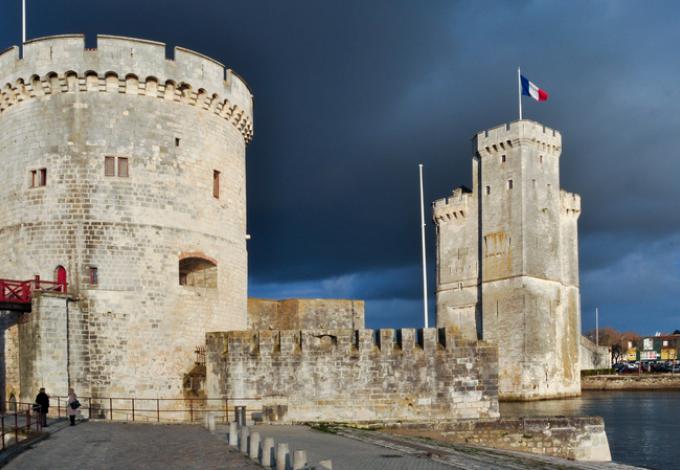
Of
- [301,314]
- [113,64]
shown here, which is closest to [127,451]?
[113,64]

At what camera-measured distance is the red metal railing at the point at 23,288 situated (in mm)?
20391

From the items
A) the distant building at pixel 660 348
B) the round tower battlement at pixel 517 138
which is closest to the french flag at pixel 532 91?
the round tower battlement at pixel 517 138

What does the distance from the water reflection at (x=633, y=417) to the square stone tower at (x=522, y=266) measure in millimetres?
2957

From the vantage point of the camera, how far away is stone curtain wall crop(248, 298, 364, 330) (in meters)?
28.9

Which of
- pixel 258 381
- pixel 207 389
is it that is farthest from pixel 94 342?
pixel 258 381

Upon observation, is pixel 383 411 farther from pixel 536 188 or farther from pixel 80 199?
pixel 536 188

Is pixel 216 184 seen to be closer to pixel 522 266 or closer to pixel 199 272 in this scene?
pixel 199 272

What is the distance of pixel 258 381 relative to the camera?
20312 millimetres

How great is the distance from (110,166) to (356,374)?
8.95 m

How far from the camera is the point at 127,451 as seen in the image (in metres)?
13.6

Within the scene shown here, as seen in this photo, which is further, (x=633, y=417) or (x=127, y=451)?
(x=633, y=417)

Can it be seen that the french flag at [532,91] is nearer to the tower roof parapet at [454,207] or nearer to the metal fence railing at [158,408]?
the tower roof parapet at [454,207]

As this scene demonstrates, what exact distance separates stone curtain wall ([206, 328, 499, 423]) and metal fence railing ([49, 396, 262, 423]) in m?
0.22

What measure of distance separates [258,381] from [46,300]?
5.81m
